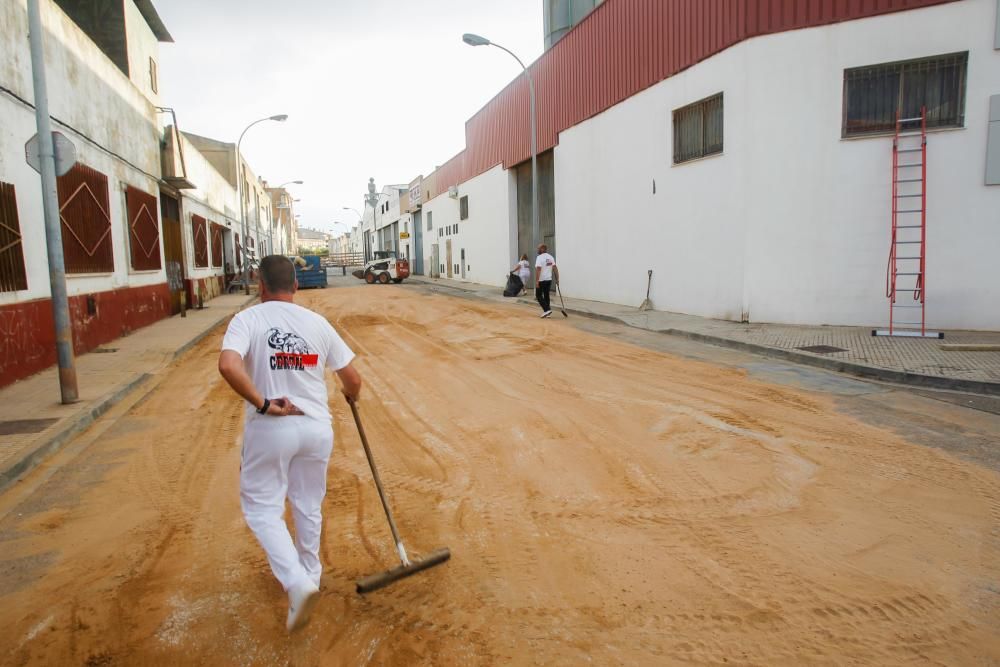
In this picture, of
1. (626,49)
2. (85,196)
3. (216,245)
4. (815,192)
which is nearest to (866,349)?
(815,192)

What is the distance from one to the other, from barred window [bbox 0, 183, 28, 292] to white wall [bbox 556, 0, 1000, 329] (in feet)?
39.3

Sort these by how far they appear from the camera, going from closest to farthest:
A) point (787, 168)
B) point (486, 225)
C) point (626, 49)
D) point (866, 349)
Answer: point (866, 349) → point (787, 168) → point (626, 49) → point (486, 225)

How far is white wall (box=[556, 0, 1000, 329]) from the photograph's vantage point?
413 inches

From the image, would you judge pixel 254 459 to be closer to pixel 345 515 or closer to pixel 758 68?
pixel 345 515

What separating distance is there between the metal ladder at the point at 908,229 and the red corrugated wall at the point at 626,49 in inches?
90.6

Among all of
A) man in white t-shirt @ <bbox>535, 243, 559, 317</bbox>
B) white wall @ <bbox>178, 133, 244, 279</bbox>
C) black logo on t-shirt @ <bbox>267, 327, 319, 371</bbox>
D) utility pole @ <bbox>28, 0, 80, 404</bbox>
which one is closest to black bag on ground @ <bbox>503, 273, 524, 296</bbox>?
man in white t-shirt @ <bbox>535, 243, 559, 317</bbox>

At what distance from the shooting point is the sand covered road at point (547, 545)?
2.74 meters

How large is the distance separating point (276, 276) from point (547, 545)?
211 cm

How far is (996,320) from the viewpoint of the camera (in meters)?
10.5

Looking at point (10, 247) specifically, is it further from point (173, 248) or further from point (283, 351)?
point (173, 248)

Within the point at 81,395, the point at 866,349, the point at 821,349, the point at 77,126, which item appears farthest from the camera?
the point at 77,126

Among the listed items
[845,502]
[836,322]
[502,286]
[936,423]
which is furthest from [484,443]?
[502,286]

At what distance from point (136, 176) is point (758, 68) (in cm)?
1424

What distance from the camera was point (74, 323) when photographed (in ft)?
33.9
